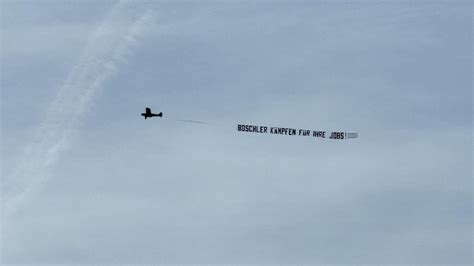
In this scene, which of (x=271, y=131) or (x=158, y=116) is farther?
(x=158, y=116)

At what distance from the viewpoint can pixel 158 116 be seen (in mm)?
179875

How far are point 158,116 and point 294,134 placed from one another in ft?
175

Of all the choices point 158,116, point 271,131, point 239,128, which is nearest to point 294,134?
point 271,131

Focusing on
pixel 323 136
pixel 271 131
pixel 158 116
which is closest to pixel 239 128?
pixel 271 131

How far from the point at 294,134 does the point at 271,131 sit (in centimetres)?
760

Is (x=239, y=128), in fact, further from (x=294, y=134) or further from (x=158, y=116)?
(x=158, y=116)

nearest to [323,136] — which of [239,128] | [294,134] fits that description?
[294,134]

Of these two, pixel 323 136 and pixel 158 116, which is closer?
pixel 323 136

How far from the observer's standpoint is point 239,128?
15538cm

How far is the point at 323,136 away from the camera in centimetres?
15925

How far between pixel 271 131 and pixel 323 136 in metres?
18.4

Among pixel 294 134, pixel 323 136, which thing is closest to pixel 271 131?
pixel 294 134

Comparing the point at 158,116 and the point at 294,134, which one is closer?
the point at 294,134

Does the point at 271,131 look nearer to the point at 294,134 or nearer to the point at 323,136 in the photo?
the point at 294,134
